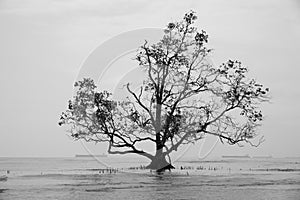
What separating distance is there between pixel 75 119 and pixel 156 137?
857cm

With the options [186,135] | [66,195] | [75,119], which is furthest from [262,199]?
[75,119]

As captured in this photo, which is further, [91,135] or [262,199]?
[91,135]

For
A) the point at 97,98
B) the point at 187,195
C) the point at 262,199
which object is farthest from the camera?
the point at 97,98

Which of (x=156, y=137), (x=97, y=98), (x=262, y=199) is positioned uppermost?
(x=97, y=98)

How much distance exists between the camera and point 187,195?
2756 centimetres

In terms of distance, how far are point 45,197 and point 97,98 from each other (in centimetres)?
2637

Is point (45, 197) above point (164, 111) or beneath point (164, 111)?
Answer: beneath

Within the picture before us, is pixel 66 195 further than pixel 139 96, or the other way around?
pixel 139 96

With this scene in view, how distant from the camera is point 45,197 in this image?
27.0 m

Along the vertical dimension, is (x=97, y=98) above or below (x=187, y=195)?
above

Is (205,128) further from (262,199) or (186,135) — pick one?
(262,199)

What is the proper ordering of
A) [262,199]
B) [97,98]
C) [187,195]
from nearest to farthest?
[262,199], [187,195], [97,98]

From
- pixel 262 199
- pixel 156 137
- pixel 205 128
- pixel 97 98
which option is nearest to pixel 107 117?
pixel 97 98

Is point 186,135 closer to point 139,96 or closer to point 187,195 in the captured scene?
point 139,96
